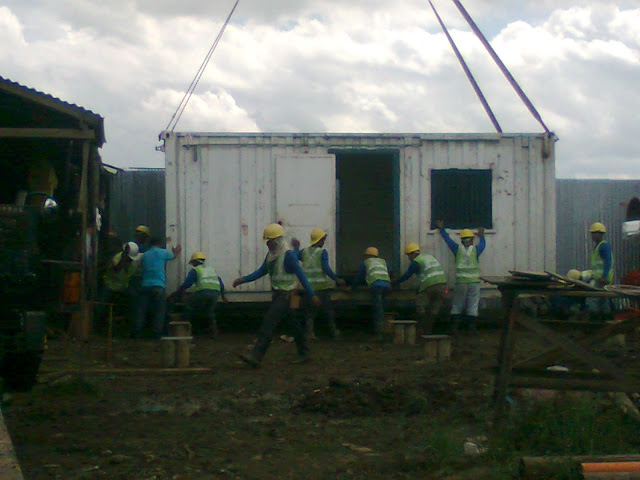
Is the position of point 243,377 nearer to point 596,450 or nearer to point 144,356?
point 144,356

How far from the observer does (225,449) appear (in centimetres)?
630

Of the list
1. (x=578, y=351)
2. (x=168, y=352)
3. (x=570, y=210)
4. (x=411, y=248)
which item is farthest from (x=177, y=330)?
(x=570, y=210)

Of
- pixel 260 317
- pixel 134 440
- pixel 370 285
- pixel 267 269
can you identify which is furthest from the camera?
pixel 260 317

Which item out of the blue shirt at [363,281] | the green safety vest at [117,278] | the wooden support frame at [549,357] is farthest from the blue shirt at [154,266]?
the wooden support frame at [549,357]

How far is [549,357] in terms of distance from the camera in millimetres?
6707

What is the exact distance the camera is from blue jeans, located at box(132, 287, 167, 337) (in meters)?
12.7

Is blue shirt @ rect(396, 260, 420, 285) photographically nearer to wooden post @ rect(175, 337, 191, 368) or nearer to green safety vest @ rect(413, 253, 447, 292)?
green safety vest @ rect(413, 253, 447, 292)

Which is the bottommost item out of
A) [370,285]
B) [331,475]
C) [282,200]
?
[331,475]

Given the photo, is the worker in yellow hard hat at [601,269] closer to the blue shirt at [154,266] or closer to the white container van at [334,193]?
the white container van at [334,193]

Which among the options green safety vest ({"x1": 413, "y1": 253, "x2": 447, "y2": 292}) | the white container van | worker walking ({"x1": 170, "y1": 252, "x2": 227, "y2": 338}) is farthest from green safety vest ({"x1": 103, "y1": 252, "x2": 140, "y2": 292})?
green safety vest ({"x1": 413, "y1": 253, "x2": 447, "y2": 292})

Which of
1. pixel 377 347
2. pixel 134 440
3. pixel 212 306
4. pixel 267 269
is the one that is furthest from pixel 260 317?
pixel 134 440

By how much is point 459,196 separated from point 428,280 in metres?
1.46

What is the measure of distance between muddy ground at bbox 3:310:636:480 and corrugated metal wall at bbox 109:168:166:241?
659 centimetres

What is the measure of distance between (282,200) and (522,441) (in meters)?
7.56
